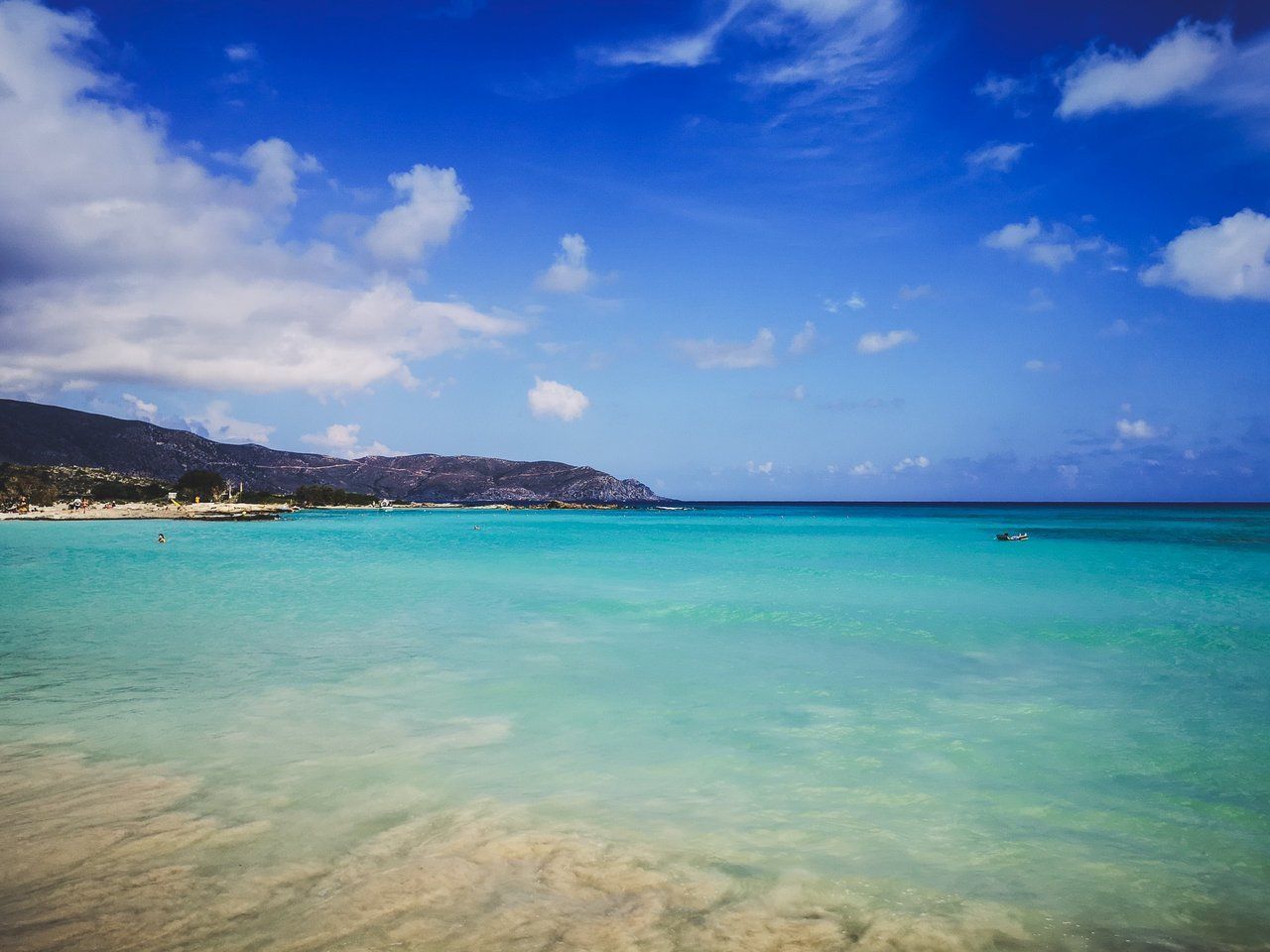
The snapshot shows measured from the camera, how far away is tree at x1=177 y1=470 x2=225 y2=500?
87.9m

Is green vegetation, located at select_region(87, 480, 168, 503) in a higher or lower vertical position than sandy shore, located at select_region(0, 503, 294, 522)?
higher

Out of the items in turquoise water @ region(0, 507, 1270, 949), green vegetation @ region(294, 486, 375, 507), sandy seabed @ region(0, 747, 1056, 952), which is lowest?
turquoise water @ region(0, 507, 1270, 949)

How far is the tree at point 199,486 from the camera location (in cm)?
8788

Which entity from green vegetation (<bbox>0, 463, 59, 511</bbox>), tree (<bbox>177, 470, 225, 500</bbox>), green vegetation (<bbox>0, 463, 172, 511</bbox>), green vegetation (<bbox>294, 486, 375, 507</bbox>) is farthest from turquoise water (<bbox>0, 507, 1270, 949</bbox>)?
green vegetation (<bbox>294, 486, 375, 507</bbox>)

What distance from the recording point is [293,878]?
14.4ft

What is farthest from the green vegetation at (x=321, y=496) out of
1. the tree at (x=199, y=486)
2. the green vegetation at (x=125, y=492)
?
the green vegetation at (x=125, y=492)

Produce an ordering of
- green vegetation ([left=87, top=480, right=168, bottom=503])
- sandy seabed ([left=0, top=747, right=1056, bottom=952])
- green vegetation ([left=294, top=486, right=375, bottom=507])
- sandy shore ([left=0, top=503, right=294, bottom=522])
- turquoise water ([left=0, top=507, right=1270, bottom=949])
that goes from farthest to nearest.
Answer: green vegetation ([left=294, top=486, right=375, bottom=507]) < green vegetation ([left=87, top=480, right=168, bottom=503]) < sandy shore ([left=0, top=503, right=294, bottom=522]) < turquoise water ([left=0, top=507, right=1270, bottom=949]) < sandy seabed ([left=0, top=747, right=1056, bottom=952])

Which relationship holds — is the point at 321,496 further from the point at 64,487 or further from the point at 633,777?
the point at 633,777

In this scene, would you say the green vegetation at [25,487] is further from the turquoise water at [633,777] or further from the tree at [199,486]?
the turquoise water at [633,777]

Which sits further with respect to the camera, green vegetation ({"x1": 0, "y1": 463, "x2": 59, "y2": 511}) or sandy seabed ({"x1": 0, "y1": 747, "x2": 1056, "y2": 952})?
green vegetation ({"x1": 0, "y1": 463, "x2": 59, "y2": 511})

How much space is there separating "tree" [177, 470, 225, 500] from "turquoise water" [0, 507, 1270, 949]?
83.9 metres

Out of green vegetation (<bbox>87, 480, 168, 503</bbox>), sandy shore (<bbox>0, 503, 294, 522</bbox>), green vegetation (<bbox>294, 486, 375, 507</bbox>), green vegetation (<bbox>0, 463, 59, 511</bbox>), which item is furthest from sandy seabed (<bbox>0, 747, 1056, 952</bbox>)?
green vegetation (<bbox>294, 486, 375, 507</bbox>)

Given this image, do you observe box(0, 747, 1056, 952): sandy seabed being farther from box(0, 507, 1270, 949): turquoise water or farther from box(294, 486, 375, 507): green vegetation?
box(294, 486, 375, 507): green vegetation

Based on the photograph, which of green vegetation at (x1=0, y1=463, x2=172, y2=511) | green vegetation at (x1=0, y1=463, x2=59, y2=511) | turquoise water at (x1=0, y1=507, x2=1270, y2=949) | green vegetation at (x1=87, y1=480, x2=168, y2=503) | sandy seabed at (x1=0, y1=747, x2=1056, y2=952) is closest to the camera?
sandy seabed at (x1=0, y1=747, x2=1056, y2=952)
